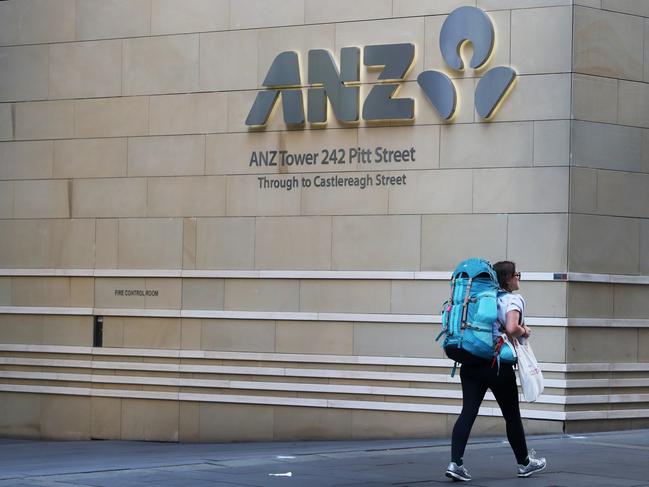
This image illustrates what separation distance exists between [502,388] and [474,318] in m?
0.69

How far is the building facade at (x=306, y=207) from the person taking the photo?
1343 cm

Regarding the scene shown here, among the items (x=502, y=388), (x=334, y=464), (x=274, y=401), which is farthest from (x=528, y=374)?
(x=274, y=401)

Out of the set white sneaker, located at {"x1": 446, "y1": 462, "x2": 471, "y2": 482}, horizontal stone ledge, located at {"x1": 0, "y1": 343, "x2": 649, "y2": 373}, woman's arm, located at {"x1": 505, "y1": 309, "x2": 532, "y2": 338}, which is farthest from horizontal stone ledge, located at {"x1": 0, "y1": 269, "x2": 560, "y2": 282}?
white sneaker, located at {"x1": 446, "y1": 462, "x2": 471, "y2": 482}

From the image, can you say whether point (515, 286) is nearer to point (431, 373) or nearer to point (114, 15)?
point (431, 373)

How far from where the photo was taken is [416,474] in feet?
34.6

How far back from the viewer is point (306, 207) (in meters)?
14.5

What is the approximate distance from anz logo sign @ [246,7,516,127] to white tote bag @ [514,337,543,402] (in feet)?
13.9

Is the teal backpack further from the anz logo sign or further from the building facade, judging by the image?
the anz logo sign

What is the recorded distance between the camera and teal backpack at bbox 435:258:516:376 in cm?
984

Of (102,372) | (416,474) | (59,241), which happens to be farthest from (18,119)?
(416,474)

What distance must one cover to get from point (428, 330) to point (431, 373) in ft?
1.58

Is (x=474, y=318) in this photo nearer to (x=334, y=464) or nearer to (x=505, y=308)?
(x=505, y=308)

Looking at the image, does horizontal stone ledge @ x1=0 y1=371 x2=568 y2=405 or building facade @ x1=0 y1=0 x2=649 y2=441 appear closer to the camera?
building facade @ x1=0 y1=0 x2=649 y2=441

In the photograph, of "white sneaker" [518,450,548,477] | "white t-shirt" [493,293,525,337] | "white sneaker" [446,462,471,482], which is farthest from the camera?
"white sneaker" [518,450,548,477]
